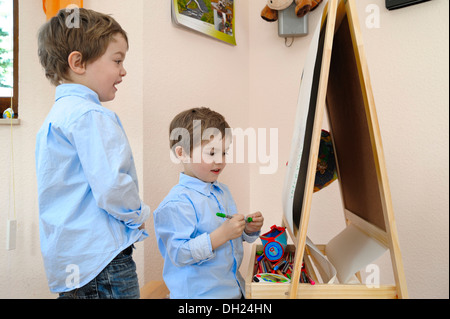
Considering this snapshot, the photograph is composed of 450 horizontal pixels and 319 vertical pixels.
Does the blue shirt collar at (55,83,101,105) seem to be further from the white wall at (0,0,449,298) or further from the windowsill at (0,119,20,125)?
the windowsill at (0,119,20,125)

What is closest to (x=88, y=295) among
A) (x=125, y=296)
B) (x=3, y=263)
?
(x=125, y=296)

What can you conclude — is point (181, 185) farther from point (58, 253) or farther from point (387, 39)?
point (387, 39)

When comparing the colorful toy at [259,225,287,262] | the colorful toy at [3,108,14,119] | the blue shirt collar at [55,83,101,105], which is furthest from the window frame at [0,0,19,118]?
the colorful toy at [259,225,287,262]

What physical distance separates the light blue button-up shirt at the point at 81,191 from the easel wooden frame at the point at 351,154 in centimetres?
36

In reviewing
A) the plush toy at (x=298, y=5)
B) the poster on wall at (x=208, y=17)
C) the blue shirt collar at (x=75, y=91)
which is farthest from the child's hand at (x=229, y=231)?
the plush toy at (x=298, y=5)

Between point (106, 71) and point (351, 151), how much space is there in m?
0.64

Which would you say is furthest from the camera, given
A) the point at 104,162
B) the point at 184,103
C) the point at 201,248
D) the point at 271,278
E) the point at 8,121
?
the point at 184,103

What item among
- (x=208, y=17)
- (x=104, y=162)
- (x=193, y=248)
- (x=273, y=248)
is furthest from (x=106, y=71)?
(x=208, y=17)

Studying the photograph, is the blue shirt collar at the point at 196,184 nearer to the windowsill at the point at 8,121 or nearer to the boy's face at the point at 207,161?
the boy's face at the point at 207,161

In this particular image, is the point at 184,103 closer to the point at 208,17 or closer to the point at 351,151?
the point at 208,17

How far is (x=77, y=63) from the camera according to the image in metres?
0.99

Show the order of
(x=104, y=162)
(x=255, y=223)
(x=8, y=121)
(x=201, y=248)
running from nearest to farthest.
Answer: (x=104, y=162), (x=201, y=248), (x=255, y=223), (x=8, y=121)

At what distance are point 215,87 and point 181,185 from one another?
785mm

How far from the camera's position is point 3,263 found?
152 centimetres
